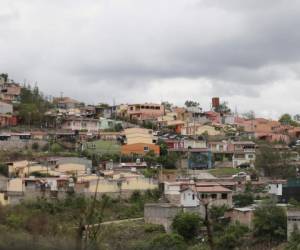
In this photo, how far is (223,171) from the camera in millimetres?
28516

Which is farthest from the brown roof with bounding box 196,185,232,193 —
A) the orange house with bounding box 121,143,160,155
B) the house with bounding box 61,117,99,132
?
the house with bounding box 61,117,99,132

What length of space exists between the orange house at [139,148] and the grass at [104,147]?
31 centimetres

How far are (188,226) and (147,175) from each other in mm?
6299

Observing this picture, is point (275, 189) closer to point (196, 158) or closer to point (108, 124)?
point (196, 158)

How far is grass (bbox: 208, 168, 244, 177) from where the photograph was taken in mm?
27578

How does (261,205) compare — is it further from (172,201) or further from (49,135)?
(49,135)

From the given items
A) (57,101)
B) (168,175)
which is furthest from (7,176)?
(57,101)

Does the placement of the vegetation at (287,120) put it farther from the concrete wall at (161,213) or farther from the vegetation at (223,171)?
the concrete wall at (161,213)

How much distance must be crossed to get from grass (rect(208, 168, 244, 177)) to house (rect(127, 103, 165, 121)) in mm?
11720

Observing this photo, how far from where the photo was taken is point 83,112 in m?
40.6

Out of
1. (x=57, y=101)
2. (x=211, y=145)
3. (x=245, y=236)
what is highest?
(x=57, y=101)

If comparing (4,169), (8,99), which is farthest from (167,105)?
(4,169)

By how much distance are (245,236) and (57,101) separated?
1133 inches

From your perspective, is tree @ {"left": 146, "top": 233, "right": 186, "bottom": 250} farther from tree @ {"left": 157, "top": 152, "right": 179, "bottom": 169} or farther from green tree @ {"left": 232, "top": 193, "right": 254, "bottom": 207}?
tree @ {"left": 157, "top": 152, "right": 179, "bottom": 169}
